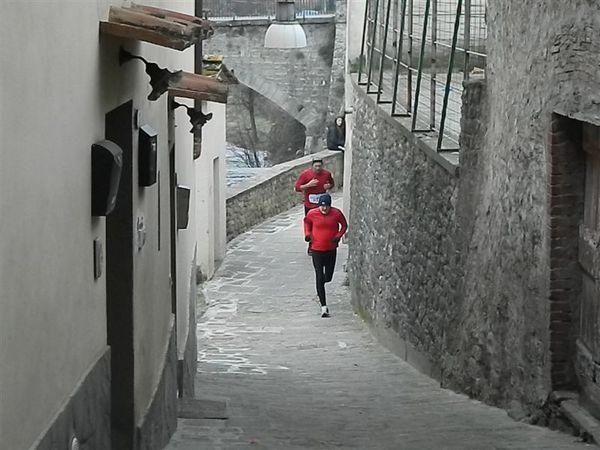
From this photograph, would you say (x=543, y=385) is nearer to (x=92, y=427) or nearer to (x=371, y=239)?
(x=92, y=427)

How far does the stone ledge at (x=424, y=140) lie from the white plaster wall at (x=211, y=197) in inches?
168

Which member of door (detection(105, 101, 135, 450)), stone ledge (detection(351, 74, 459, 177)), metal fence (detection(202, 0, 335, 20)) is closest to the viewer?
door (detection(105, 101, 135, 450))

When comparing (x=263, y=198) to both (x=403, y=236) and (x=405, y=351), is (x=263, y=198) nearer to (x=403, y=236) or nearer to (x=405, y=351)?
(x=403, y=236)

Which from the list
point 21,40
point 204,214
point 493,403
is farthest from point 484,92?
point 204,214

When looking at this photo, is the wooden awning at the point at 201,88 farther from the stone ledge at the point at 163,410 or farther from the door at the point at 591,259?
the door at the point at 591,259

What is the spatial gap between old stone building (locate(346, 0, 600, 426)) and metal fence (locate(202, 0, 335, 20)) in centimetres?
2458

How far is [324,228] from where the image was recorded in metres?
14.3

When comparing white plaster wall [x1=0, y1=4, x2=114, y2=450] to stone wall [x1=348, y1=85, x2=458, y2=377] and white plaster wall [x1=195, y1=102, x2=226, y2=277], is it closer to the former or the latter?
stone wall [x1=348, y1=85, x2=458, y2=377]

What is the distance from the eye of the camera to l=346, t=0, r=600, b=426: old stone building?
662cm

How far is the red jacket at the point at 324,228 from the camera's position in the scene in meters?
14.4

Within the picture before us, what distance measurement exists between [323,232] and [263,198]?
9.93m

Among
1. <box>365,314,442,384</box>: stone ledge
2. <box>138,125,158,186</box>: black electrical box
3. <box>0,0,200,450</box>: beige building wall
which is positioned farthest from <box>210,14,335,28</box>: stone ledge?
<box>0,0,200,450</box>: beige building wall

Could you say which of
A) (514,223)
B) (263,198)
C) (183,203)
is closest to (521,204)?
(514,223)

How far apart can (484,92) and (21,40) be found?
5.82 meters
